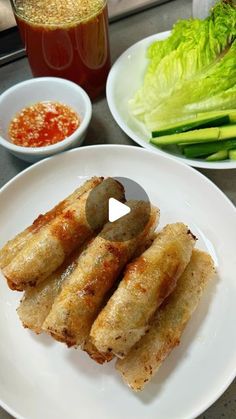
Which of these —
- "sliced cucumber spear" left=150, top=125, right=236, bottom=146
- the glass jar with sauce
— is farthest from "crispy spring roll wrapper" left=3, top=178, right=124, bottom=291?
the glass jar with sauce

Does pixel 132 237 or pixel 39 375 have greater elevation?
pixel 132 237

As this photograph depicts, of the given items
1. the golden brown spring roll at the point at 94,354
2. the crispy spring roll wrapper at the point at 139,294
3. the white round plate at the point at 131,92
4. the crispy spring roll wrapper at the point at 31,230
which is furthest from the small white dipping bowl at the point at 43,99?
the golden brown spring roll at the point at 94,354

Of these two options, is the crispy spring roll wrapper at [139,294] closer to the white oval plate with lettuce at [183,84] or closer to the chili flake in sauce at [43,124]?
the white oval plate with lettuce at [183,84]

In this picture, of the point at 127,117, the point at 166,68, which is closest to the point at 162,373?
the point at 127,117

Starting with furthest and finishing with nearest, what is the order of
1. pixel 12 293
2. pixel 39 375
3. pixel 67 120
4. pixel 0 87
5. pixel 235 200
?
pixel 0 87 < pixel 67 120 < pixel 235 200 < pixel 12 293 < pixel 39 375

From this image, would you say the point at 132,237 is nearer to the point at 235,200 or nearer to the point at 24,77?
the point at 235,200

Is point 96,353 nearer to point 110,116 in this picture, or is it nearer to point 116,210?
point 116,210
